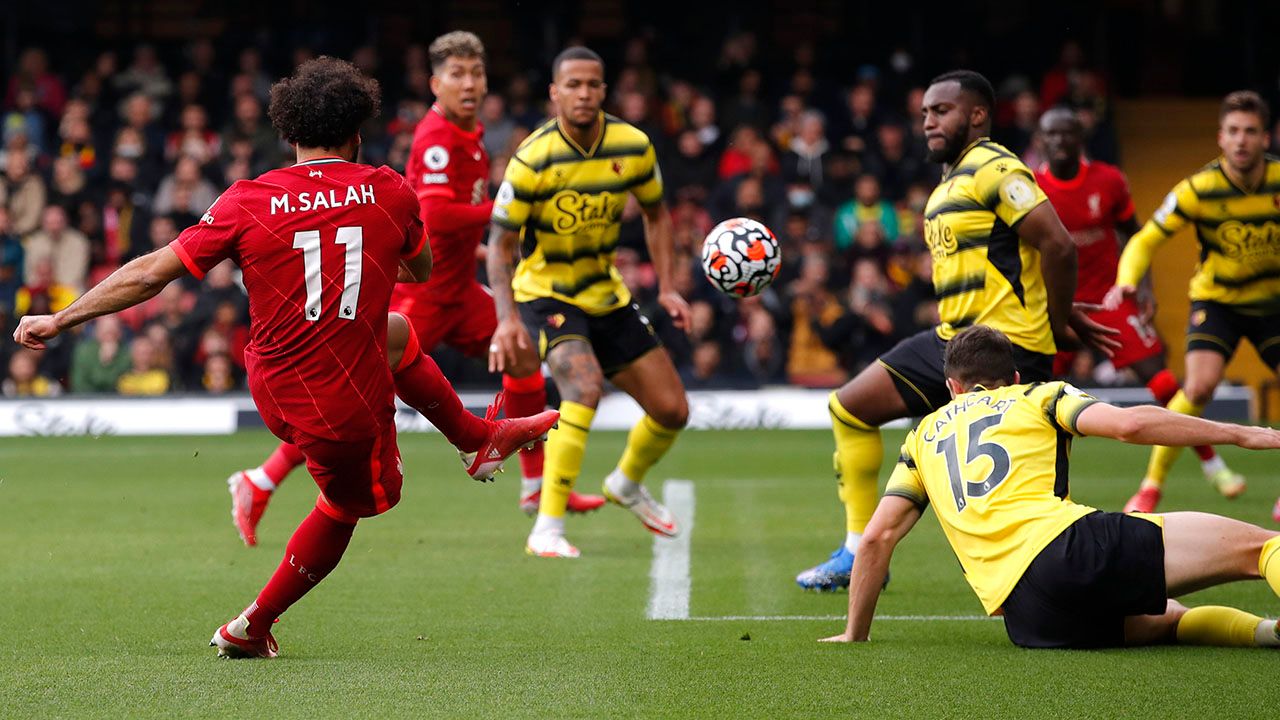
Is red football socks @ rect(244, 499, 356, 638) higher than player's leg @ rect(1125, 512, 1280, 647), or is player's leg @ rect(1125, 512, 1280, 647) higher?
player's leg @ rect(1125, 512, 1280, 647)

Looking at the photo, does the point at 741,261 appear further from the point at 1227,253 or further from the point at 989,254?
the point at 1227,253

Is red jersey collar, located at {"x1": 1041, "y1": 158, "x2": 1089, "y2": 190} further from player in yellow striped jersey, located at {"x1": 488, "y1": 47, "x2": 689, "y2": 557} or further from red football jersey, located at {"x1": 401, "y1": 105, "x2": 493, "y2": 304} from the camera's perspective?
red football jersey, located at {"x1": 401, "y1": 105, "x2": 493, "y2": 304}

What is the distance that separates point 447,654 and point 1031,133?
46.6 ft

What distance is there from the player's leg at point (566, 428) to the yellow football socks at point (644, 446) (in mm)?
256

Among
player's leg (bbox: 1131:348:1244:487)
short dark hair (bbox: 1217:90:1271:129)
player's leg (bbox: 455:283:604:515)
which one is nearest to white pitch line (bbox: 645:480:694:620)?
player's leg (bbox: 455:283:604:515)

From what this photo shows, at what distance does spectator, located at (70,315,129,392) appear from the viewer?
54.5 feet

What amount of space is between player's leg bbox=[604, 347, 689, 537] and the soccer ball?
2.30ft

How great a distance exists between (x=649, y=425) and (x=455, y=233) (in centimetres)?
177

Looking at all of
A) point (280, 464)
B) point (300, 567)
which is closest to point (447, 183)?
point (280, 464)

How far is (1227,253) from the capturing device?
9.46m

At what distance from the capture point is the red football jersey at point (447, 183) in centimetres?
908

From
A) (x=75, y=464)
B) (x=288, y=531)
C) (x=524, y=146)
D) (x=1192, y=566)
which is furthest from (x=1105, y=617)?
(x=75, y=464)

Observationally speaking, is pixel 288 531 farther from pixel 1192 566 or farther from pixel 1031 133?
pixel 1031 133

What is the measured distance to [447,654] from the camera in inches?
226
